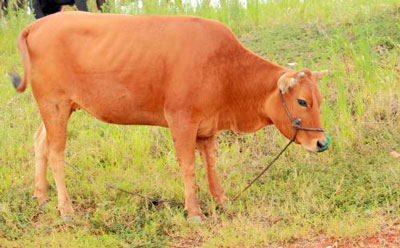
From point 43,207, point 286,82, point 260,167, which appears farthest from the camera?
point 260,167

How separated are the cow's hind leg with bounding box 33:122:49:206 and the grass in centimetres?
10

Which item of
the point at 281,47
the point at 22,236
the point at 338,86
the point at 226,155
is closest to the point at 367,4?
the point at 281,47

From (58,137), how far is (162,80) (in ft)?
3.41

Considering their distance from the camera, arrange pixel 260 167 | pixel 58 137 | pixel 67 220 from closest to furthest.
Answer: pixel 67 220 < pixel 58 137 < pixel 260 167

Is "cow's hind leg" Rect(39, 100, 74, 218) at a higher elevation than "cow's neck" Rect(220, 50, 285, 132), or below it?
below

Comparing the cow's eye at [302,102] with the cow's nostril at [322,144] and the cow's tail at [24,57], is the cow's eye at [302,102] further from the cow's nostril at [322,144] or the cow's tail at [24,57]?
the cow's tail at [24,57]

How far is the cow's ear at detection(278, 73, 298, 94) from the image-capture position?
6500mm

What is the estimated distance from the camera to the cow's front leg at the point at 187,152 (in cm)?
665

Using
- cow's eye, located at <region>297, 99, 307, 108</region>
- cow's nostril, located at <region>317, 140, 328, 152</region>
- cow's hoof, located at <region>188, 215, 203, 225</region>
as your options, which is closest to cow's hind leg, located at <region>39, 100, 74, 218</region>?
cow's hoof, located at <region>188, 215, 203, 225</region>

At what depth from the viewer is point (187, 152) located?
6.74m

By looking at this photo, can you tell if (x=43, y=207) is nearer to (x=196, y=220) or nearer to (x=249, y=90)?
(x=196, y=220)

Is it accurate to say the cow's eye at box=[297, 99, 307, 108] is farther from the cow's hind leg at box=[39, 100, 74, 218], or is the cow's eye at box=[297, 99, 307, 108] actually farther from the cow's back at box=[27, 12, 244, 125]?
the cow's hind leg at box=[39, 100, 74, 218]

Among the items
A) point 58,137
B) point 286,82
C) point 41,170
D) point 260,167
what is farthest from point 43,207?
point 286,82

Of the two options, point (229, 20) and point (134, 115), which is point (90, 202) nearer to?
point (134, 115)
